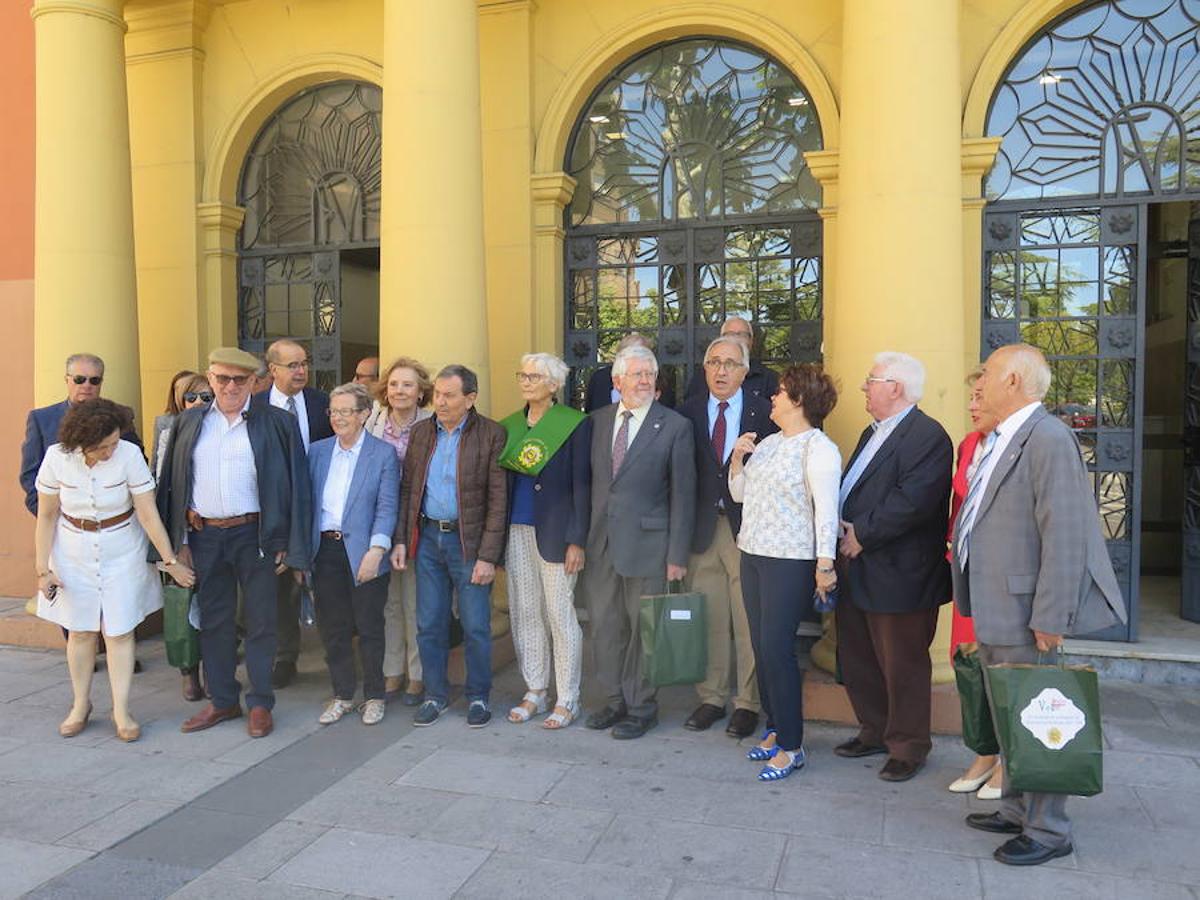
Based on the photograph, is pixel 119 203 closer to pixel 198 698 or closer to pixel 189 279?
pixel 189 279

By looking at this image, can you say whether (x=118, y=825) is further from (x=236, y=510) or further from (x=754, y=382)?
(x=754, y=382)

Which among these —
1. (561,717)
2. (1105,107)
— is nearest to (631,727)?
(561,717)

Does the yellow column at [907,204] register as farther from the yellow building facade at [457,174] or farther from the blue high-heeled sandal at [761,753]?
the blue high-heeled sandal at [761,753]

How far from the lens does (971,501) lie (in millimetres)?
3857

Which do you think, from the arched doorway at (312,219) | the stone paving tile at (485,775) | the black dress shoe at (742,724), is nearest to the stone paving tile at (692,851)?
the stone paving tile at (485,775)

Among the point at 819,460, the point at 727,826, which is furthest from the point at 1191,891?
the point at 819,460

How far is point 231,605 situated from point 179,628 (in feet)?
0.89

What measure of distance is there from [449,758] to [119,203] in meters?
4.77

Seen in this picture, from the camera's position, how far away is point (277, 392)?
5691mm

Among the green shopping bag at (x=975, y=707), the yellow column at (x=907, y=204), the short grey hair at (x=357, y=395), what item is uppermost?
the yellow column at (x=907, y=204)

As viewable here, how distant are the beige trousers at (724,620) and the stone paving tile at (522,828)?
1.25 metres

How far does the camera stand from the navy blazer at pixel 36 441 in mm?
5762

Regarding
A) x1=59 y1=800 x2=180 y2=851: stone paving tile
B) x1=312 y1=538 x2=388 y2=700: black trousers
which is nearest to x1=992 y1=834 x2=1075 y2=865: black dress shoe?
x1=312 y1=538 x2=388 y2=700: black trousers

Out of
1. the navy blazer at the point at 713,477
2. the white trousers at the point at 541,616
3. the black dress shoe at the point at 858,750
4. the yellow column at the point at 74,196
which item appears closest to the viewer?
the black dress shoe at the point at 858,750
